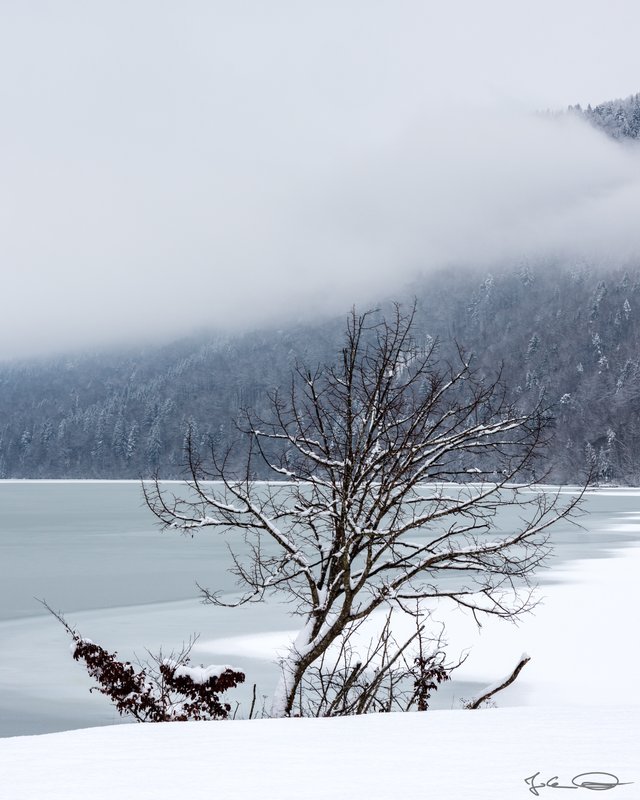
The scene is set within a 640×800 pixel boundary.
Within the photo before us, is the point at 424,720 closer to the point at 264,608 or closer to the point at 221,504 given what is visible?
the point at 221,504

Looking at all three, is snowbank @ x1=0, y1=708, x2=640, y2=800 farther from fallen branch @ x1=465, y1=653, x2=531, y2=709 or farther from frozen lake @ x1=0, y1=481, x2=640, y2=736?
frozen lake @ x1=0, y1=481, x2=640, y2=736

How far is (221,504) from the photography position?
1116 cm

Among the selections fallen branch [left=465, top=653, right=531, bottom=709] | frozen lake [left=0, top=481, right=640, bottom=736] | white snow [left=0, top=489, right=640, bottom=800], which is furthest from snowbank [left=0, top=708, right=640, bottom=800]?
frozen lake [left=0, top=481, right=640, bottom=736]

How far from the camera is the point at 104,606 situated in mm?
30797

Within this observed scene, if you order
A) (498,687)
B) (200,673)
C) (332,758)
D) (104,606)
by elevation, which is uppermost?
(332,758)

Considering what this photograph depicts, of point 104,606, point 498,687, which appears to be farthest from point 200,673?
point 104,606

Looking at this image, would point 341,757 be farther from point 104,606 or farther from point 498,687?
point 104,606
